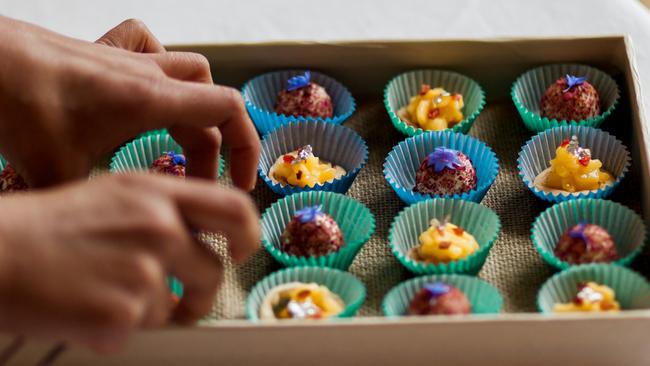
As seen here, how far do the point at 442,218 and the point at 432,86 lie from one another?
18.9 inches

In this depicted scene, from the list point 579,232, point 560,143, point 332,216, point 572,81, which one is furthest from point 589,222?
point 332,216

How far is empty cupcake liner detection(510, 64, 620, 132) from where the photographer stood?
2.38m

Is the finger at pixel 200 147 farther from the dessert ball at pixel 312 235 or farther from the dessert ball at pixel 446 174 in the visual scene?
the dessert ball at pixel 446 174

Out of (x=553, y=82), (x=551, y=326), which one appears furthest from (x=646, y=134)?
(x=551, y=326)

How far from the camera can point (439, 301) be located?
6.07 feet

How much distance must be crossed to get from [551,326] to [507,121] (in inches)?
33.3

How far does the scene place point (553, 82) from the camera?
8.19 feet

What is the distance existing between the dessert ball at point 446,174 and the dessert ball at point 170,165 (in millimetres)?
514

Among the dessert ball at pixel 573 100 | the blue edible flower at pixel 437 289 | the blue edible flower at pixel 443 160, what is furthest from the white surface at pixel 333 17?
the blue edible flower at pixel 437 289

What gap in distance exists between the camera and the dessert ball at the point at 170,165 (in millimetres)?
2279

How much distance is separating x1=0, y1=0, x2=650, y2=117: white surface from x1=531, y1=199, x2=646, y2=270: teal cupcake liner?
864 millimetres

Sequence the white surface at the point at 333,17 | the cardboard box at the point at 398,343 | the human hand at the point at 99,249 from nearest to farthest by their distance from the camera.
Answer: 1. the human hand at the point at 99,249
2. the cardboard box at the point at 398,343
3. the white surface at the point at 333,17

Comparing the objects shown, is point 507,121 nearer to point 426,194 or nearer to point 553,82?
point 553,82

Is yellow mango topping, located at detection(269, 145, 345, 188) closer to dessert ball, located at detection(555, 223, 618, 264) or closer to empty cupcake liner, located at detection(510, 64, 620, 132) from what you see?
empty cupcake liner, located at detection(510, 64, 620, 132)
